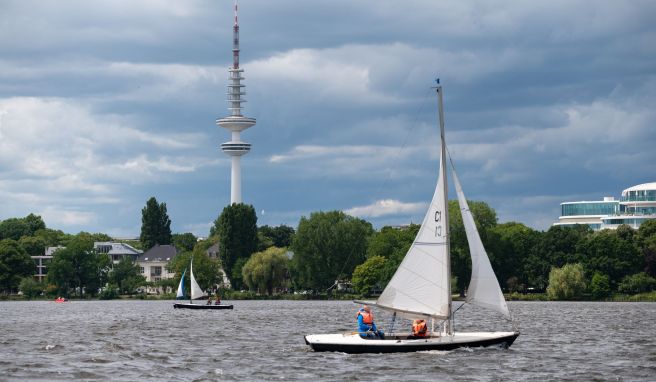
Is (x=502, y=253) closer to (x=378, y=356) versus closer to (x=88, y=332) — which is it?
(x=88, y=332)

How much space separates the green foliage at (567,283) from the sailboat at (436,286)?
89585 mm

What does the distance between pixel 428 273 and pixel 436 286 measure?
2.31 ft

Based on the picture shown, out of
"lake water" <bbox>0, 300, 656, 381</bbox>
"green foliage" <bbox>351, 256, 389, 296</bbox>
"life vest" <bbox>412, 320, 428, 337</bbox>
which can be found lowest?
"lake water" <bbox>0, 300, 656, 381</bbox>

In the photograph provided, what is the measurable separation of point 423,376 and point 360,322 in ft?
26.3

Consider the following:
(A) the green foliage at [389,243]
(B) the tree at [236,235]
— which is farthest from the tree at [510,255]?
(B) the tree at [236,235]

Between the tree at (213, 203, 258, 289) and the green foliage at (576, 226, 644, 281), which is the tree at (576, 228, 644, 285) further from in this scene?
the tree at (213, 203, 258, 289)

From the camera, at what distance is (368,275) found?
544 feet

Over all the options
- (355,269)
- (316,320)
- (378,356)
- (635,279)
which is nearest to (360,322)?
(378,356)

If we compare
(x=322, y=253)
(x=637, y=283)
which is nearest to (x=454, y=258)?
(x=637, y=283)

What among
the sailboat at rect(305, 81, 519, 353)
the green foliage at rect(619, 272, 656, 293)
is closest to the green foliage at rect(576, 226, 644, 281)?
the green foliage at rect(619, 272, 656, 293)

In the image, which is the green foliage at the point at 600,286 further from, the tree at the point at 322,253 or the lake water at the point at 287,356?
the lake water at the point at 287,356

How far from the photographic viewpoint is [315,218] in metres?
185

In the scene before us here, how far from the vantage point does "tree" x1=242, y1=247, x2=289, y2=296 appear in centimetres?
17250

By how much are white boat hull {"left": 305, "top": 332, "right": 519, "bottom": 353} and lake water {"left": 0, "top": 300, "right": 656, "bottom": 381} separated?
0.47 m
